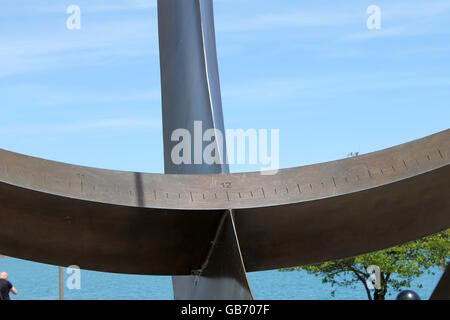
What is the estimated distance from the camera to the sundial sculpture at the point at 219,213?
602 cm

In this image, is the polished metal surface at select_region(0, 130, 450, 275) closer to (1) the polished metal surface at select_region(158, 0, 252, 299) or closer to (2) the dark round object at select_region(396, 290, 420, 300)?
(1) the polished metal surface at select_region(158, 0, 252, 299)

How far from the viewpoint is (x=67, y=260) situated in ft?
22.2

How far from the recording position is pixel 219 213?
628cm

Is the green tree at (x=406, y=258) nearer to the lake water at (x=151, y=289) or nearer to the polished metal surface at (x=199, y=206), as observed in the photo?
the polished metal surface at (x=199, y=206)

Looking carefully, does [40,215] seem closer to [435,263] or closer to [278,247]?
[278,247]

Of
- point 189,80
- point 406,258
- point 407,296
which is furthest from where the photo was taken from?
point 406,258

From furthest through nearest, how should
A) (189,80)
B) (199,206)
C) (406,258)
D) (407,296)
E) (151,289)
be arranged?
1. (151,289)
2. (406,258)
3. (189,80)
4. (199,206)
5. (407,296)

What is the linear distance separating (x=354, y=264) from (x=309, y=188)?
14.7 meters

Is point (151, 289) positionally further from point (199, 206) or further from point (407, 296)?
point (407, 296)

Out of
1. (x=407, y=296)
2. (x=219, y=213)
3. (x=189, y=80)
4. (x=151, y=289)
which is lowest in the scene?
(x=407, y=296)

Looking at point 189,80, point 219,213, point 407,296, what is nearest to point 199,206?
point 219,213

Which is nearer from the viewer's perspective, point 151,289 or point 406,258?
point 406,258

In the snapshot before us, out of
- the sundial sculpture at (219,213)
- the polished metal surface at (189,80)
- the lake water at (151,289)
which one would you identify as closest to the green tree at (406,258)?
the polished metal surface at (189,80)

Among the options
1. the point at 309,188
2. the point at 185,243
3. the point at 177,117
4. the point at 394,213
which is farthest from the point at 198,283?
the point at 177,117
